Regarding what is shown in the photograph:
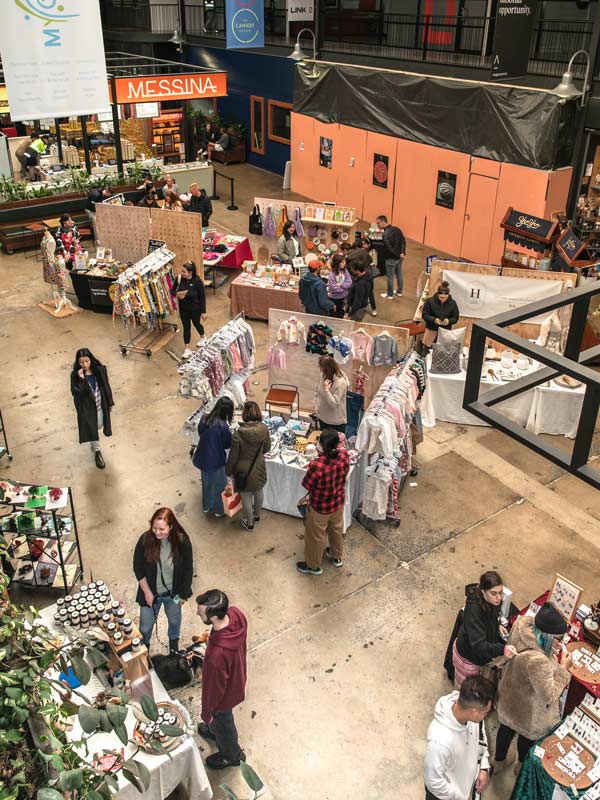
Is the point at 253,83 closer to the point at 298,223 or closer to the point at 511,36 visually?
the point at 298,223

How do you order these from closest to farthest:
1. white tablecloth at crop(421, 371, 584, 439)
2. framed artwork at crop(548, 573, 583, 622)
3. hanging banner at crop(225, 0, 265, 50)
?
1. framed artwork at crop(548, 573, 583, 622)
2. white tablecloth at crop(421, 371, 584, 439)
3. hanging banner at crop(225, 0, 265, 50)

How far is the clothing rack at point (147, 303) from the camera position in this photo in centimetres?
1066

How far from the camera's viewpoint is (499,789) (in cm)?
511

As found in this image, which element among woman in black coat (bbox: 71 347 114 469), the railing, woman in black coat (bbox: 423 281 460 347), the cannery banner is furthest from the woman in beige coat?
the railing

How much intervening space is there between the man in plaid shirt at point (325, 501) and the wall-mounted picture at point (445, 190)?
989cm

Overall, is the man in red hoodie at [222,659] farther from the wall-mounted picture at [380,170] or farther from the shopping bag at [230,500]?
the wall-mounted picture at [380,170]

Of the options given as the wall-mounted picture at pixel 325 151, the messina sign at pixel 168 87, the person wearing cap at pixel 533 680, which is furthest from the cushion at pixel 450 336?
the wall-mounted picture at pixel 325 151

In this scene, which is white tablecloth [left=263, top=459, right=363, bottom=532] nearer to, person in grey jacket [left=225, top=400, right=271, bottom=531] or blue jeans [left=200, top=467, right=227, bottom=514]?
person in grey jacket [left=225, top=400, right=271, bottom=531]

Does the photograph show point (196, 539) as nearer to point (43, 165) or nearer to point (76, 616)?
point (76, 616)

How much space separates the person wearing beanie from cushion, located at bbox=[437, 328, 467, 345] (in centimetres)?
195

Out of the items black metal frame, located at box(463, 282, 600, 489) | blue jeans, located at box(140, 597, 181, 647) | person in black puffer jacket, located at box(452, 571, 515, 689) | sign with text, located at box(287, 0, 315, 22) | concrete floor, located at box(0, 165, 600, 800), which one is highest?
sign with text, located at box(287, 0, 315, 22)

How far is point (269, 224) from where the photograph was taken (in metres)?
13.6

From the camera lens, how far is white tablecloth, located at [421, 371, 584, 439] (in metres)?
8.88

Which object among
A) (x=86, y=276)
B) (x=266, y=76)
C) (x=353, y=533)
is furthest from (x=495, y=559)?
(x=266, y=76)
